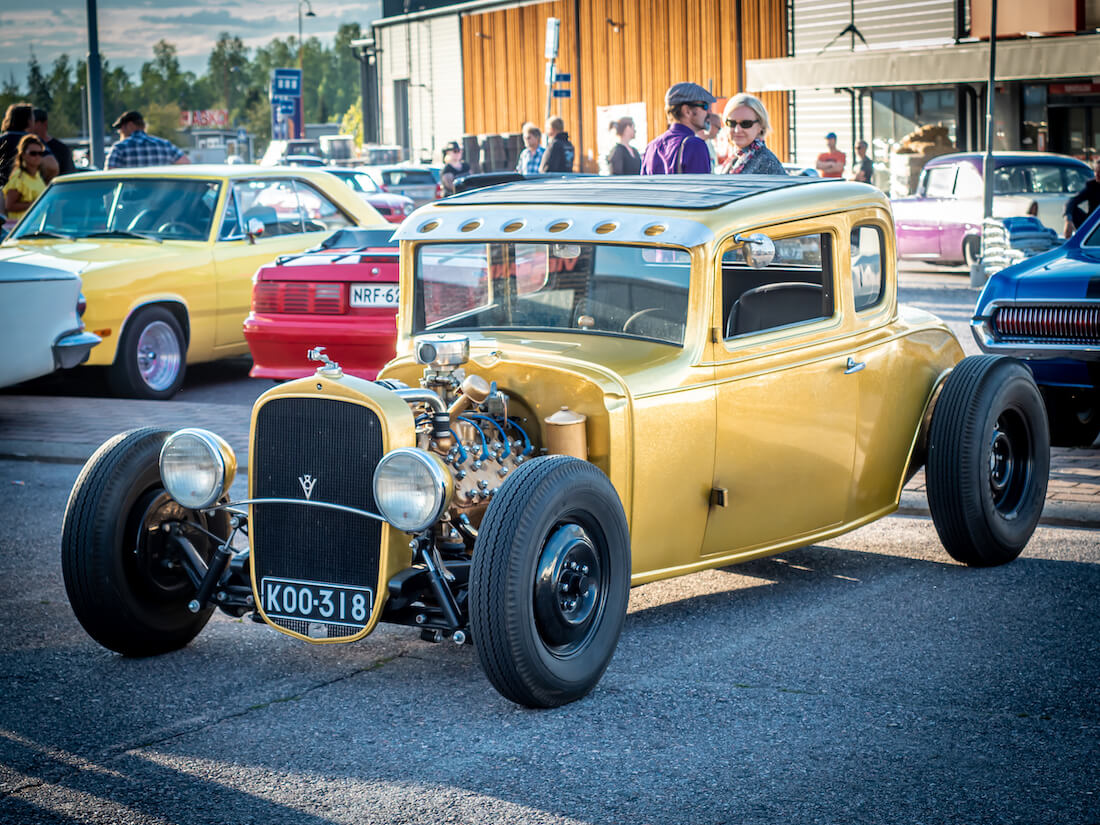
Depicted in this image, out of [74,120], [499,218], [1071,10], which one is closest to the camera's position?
[499,218]

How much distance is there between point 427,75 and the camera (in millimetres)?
52875

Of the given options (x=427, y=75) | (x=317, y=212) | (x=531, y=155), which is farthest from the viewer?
(x=427, y=75)

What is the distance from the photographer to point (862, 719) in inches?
172

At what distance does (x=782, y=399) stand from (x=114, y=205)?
717 centimetres

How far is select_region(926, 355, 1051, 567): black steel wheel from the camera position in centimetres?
592

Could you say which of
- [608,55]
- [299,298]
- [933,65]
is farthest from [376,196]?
[608,55]

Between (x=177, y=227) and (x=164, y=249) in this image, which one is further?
(x=177, y=227)

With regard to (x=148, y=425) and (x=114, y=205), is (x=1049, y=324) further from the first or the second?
(x=114, y=205)

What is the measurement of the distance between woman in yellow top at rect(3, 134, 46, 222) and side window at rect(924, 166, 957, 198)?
1164 centimetres

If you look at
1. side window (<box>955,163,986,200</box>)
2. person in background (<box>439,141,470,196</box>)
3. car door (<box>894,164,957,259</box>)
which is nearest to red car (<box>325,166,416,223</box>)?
person in background (<box>439,141,470,196</box>)

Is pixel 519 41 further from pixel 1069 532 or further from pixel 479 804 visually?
pixel 479 804

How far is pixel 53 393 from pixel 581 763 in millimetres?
8197

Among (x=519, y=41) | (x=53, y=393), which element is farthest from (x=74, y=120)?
(x=53, y=393)

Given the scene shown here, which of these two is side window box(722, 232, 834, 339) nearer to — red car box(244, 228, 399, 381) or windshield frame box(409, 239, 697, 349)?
windshield frame box(409, 239, 697, 349)
